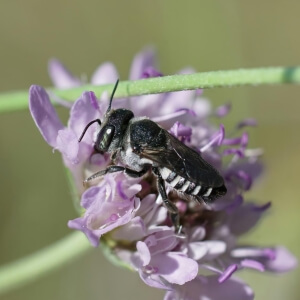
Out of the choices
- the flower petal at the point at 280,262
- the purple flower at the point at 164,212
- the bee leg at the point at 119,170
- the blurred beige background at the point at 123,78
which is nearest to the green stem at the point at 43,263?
the purple flower at the point at 164,212

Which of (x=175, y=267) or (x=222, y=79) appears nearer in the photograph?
(x=222, y=79)

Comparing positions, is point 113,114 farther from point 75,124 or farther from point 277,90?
point 277,90

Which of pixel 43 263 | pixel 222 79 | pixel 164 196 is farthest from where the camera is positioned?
pixel 43 263

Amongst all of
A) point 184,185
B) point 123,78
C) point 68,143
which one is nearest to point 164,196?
point 184,185

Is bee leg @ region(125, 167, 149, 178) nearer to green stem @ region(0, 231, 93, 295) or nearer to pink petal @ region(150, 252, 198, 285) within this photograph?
pink petal @ region(150, 252, 198, 285)

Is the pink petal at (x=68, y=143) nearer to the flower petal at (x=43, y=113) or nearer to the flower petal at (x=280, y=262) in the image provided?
the flower petal at (x=43, y=113)

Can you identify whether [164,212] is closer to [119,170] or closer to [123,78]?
[119,170]

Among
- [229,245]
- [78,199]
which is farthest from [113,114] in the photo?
[229,245]
